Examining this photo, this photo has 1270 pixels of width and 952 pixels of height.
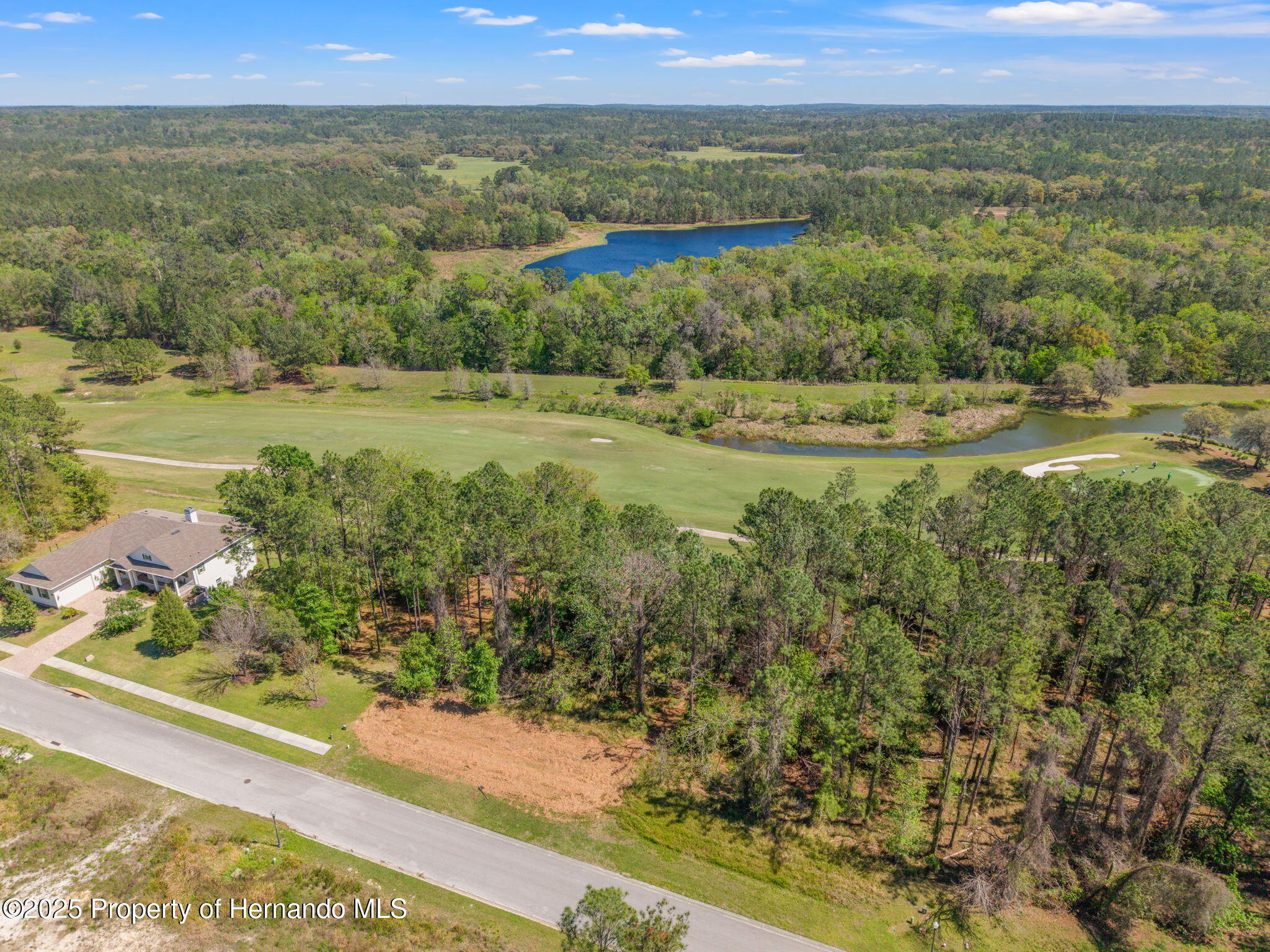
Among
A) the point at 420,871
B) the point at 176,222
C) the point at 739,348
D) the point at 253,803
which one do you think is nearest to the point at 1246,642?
the point at 420,871

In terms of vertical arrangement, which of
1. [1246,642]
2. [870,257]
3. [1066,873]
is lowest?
[1066,873]

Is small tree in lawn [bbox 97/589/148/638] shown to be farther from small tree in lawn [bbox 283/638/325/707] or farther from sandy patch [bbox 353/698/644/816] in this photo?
sandy patch [bbox 353/698/644/816]

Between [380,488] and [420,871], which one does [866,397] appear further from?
[420,871]

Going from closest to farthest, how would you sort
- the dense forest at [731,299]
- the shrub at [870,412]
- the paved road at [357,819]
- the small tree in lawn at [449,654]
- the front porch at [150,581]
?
the paved road at [357,819]
the small tree in lawn at [449,654]
the front porch at [150,581]
the shrub at [870,412]
the dense forest at [731,299]

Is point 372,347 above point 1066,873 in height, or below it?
above

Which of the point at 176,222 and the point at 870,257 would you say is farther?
the point at 176,222

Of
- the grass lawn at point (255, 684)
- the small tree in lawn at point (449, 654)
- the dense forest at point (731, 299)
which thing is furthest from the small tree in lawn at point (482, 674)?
the dense forest at point (731, 299)

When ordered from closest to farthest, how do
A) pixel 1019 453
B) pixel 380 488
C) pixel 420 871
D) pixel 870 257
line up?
pixel 420 871 → pixel 380 488 → pixel 1019 453 → pixel 870 257

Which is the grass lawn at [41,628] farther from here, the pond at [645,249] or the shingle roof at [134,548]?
the pond at [645,249]
